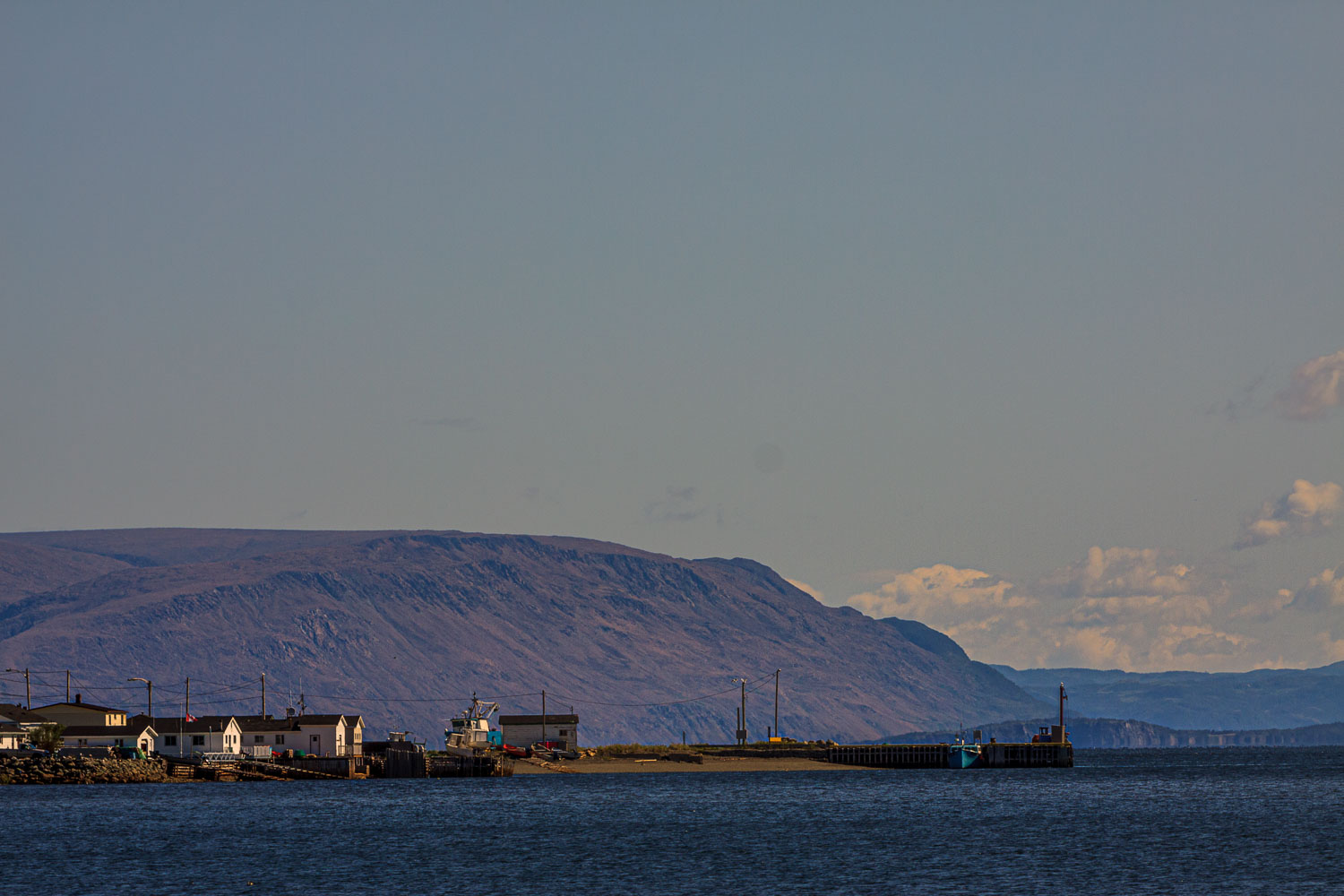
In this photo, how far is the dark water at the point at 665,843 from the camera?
95.6 metres

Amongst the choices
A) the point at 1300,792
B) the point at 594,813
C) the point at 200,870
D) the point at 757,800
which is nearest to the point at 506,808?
the point at 594,813

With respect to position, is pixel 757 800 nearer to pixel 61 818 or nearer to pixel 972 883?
pixel 61 818

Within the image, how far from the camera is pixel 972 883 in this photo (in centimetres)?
9350

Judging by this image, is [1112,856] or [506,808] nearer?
[1112,856]

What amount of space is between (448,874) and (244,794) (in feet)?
277

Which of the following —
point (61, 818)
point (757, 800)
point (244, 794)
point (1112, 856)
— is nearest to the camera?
point (1112, 856)

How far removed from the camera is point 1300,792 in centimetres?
19488

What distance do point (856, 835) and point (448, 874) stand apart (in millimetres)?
35232

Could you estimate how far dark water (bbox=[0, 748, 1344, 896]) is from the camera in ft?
314

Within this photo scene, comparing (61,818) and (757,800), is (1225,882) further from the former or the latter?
(61,818)

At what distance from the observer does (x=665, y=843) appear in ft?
389

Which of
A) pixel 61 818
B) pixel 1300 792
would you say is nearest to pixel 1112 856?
pixel 61 818

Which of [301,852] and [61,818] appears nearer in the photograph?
[301,852]

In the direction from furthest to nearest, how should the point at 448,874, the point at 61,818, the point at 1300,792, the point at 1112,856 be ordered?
the point at 1300,792 < the point at 61,818 < the point at 1112,856 < the point at 448,874
